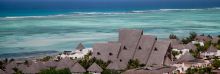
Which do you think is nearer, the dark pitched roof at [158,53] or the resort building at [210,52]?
the dark pitched roof at [158,53]

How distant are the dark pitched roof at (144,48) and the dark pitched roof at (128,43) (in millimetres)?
247

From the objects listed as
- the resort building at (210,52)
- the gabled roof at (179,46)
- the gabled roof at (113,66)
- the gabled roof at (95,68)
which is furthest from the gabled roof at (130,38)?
the gabled roof at (179,46)

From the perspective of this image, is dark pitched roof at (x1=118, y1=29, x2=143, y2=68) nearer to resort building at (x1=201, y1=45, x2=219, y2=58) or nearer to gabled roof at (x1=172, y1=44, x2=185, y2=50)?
resort building at (x1=201, y1=45, x2=219, y2=58)

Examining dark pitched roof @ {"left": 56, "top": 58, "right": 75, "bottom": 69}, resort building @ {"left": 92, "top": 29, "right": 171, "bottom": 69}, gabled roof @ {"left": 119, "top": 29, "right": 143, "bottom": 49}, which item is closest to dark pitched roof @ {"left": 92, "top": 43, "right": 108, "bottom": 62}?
resort building @ {"left": 92, "top": 29, "right": 171, "bottom": 69}

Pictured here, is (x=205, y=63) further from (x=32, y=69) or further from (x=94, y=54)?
(x=32, y=69)

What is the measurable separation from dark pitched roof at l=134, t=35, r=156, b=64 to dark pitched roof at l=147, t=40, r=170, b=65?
253mm

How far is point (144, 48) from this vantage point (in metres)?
29.7

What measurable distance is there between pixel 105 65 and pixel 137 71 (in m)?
4.19

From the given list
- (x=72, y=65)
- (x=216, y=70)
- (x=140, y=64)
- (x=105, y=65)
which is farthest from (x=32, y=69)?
(x=216, y=70)

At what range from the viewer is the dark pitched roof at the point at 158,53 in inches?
1123

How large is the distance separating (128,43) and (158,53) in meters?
2.22

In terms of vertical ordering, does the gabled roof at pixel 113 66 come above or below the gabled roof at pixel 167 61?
below

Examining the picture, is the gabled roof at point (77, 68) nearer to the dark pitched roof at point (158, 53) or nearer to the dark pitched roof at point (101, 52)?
the dark pitched roof at point (101, 52)

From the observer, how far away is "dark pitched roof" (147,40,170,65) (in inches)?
1123
